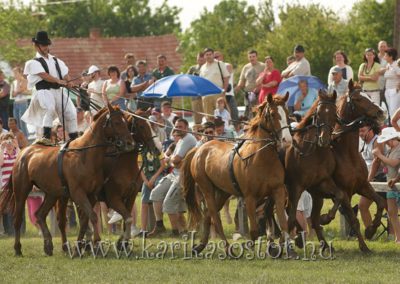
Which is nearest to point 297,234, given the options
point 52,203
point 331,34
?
point 52,203

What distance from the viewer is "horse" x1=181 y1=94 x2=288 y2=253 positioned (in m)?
15.4

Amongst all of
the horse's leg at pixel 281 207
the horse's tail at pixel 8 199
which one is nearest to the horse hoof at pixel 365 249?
the horse's leg at pixel 281 207

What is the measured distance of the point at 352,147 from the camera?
637 inches

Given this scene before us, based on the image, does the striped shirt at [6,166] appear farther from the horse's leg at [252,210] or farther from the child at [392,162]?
the child at [392,162]

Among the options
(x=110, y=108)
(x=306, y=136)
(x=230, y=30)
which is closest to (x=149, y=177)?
(x=110, y=108)

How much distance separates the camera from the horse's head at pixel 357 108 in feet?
52.7

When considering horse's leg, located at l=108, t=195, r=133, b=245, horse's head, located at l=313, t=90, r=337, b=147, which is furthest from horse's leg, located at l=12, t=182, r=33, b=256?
horse's head, located at l=313, t=90, r=337, b=147

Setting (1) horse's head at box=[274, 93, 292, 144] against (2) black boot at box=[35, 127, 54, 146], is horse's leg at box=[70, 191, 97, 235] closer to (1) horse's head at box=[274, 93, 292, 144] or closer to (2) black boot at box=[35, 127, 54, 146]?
(2) black boot at box=[35, 127, 54, 146]

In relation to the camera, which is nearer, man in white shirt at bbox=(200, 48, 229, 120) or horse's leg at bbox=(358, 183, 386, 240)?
horse's leg at bbox=(358, 183, 386, 240)

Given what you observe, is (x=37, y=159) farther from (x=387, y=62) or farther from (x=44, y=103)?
(x=387, y=62)

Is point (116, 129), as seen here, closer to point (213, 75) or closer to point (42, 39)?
point (42, 39)

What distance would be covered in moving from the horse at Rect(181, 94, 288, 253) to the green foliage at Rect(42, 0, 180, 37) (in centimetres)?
6481

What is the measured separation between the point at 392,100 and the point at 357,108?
546 cm

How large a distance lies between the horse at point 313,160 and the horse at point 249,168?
0.28 meters
